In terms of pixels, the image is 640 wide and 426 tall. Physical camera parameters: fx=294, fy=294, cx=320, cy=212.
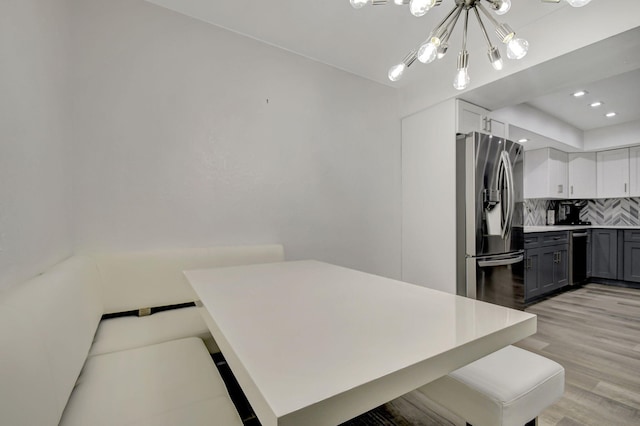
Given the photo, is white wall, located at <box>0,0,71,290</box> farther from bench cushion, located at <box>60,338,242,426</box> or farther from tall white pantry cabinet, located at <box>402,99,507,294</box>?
tall white pantry cabinet, located at <box>402,99,507,294</box>

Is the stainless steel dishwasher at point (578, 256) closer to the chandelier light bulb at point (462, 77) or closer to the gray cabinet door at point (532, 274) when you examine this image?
the gray cabinet door at point (532, 274)

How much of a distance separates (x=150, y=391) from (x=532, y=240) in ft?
13.4

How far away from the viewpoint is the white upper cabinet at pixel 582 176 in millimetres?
4832

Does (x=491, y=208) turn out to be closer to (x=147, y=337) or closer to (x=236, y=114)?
(x=236, y=114)

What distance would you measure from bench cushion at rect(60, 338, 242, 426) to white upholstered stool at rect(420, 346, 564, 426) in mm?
711

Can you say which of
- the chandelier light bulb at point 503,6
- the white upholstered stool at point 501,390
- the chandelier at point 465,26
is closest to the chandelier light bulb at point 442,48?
the chandelier at point 465,26

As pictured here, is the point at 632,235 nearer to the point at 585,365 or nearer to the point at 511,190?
the point at 511,190

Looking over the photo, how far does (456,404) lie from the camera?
100cm

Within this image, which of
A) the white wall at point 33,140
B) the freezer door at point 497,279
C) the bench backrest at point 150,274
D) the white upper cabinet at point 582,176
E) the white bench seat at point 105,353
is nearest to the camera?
the white bench seat at point 105,353

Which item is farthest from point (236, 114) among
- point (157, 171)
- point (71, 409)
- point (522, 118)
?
point (522, 118)

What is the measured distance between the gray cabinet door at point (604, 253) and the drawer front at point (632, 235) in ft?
0.36

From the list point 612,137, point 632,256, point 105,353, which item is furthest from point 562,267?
point 105,353

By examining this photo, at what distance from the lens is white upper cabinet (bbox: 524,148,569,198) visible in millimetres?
4527

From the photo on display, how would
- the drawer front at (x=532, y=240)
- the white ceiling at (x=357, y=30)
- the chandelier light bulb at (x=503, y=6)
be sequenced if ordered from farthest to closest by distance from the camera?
1. the drawer front at (x=532, y=240)
2. the white ceiling at (x=357, y=30)
3. the chandelier light bulb at (x=503, y=6)
